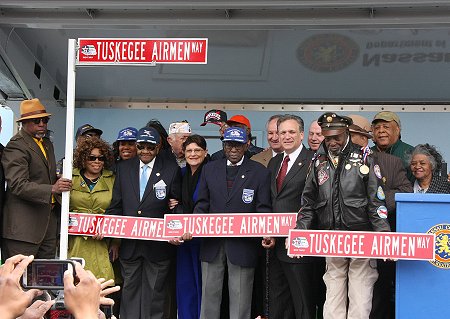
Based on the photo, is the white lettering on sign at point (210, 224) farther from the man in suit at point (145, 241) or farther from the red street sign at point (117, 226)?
the man in suit at point (145, 241)

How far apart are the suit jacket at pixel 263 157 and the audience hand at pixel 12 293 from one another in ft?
16.7

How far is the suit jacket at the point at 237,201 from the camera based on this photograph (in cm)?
651

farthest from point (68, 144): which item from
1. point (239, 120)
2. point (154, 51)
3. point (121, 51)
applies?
point (239, 120)

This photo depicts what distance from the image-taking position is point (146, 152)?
6.96m

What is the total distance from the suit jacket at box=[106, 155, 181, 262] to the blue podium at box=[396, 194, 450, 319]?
2.13m

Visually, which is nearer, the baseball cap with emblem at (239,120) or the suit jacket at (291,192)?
the suit jacket at (291,192)

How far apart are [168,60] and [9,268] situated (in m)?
3.32

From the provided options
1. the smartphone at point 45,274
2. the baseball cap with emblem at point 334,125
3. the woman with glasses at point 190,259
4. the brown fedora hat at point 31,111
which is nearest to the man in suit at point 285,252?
the baseball cap with emblem at point 334,125

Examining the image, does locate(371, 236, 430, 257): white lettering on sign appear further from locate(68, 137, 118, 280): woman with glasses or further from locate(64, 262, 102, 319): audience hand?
locate(64, 262, 102, 319): audience hand

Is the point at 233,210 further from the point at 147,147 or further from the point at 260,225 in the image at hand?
the point at 147,147

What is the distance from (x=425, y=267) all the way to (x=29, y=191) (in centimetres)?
327

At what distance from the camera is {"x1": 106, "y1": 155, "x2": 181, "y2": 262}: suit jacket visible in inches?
269

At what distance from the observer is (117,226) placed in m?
6.72

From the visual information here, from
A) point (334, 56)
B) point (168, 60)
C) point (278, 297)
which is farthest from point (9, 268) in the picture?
point (334, 56)
